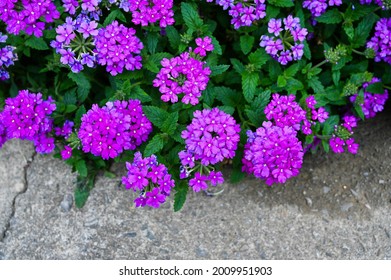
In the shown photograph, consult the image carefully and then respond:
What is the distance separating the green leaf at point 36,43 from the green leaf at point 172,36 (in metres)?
0.82

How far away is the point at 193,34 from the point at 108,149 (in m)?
0.98

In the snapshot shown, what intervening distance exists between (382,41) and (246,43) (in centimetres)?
94

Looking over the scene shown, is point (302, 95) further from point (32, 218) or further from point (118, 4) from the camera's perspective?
point (32, 218)

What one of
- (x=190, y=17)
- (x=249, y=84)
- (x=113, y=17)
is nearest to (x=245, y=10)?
(x=190, y=17)

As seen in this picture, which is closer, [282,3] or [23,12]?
[23,12]

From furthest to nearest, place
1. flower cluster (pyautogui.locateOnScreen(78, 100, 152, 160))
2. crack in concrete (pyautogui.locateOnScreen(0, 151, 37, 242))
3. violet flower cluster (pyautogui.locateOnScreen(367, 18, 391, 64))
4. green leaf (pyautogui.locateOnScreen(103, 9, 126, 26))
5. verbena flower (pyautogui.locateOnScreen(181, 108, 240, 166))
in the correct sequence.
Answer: crack in concrete (pyautogui.locateOnScreen(0, 151, 37, 242)), violet flower cluster (pyautogui.locateOnScreen(367, 18, 391, 64)), green leaf (pyautogui.locateOnScreen(103, 9, 126, 26)), flower cluster (pyautogui.locateOnScreen(78, 100, 152, 160)), verbena flower (pyautogui.locateOnScreen(181, 108, 240, 166))

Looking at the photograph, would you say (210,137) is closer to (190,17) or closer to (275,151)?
(275,151)

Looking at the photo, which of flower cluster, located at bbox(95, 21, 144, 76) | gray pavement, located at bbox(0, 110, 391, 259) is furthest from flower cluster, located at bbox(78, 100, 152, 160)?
gray pavement, located at bbox(0, 110, 391, 259)

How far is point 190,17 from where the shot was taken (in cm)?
357

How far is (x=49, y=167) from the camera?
422 centimetres

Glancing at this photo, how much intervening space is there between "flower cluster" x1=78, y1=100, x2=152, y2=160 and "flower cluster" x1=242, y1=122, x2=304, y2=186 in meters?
0.74

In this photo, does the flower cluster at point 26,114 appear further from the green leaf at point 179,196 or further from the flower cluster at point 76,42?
the green leaf at point 179,196

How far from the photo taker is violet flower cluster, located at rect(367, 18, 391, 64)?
3762 millimetres

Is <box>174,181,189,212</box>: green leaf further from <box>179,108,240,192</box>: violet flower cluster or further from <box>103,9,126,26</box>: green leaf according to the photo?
<box>103,9,126,26</box>: green leaf
